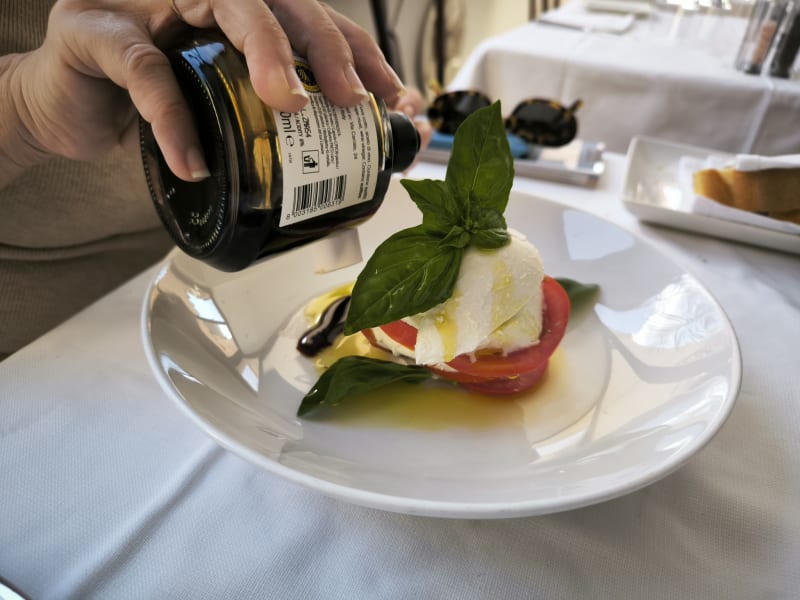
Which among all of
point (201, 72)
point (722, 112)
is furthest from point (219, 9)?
point (722, 112)

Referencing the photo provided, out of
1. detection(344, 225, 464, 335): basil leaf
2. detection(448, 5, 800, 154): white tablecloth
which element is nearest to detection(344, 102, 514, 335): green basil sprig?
detection(344, 225, 464, 335): basil leaf

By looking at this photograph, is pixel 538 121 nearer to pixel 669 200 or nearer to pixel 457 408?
pixel 669 200

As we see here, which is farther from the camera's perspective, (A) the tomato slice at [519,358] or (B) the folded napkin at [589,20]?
(B) the folded napkin at [589,20]

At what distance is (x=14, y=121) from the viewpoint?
26.3 inches

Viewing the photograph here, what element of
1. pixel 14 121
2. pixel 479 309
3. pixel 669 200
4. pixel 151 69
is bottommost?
pixel 669 200

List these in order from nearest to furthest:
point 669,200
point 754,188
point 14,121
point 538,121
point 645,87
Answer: point 14,121, point 754,188, point 669,200, point 538,121, point 645,87

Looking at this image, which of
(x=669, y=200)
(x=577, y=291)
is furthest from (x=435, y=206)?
(x=669, y=200)

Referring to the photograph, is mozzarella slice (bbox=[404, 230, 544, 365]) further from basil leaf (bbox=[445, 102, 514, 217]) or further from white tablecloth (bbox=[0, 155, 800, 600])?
white tablecloth (bbox=[0, 155, 800, 600])

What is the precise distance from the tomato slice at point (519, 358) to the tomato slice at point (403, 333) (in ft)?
0.17

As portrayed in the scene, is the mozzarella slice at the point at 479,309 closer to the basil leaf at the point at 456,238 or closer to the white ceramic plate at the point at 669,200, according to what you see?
the basil leaf at the point at 456,238

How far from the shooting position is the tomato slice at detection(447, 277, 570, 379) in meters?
0.58

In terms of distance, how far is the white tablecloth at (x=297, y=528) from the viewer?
433 millimetres

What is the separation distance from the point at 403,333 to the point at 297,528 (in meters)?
0.23

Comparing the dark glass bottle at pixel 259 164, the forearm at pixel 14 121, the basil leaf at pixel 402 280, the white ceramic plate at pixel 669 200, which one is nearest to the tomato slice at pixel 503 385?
the basil leaf at pixel 402 280
